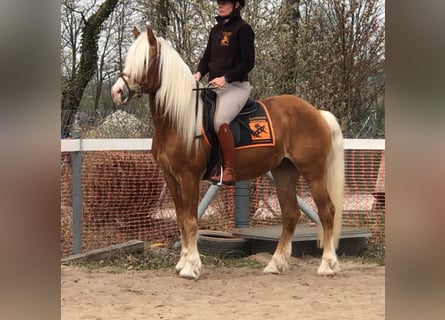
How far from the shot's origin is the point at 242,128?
442cm

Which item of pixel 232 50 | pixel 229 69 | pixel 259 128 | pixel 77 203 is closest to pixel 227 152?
pixel 259 128

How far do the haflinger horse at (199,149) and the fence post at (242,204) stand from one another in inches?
42.6

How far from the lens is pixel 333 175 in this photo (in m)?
4.75

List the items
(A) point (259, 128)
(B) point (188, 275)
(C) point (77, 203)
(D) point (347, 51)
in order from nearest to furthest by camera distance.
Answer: (B) point (188, 275) → (A) point (259, 128) → (C) point (77, 203) → (D) point (347, 51)

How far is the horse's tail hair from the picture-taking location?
4.74 meters

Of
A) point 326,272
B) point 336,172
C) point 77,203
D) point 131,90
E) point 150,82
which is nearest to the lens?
point 131,90

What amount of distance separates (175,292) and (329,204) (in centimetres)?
144

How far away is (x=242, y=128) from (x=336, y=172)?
0.87 metres

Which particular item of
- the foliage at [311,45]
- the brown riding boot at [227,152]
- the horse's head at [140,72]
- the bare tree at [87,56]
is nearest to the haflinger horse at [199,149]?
the horse's head at [140,72]

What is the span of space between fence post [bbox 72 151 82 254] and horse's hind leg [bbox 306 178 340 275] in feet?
6.03

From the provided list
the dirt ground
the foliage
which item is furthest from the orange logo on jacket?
the foliage

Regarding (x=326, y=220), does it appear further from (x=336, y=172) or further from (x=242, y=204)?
(x=242, y=204)
